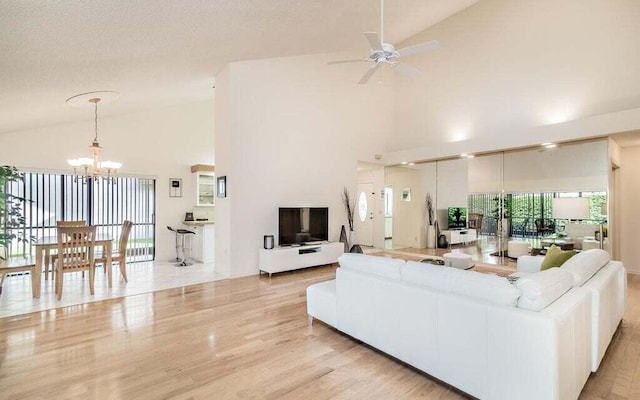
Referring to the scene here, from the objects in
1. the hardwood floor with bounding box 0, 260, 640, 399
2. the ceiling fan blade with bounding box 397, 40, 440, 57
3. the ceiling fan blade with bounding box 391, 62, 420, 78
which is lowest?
the hardwood floor with bounding box 0, 260, 640, 399

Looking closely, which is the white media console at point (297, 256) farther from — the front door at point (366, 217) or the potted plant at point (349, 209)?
the front door at point (366, 217)

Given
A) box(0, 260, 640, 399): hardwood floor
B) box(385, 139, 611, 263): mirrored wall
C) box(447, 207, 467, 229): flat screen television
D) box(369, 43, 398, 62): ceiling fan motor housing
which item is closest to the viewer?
box(0, 260, 640, 399): hardwood floor

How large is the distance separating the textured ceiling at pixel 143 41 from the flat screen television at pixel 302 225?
9.38 ft

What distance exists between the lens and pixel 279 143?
6.22 m

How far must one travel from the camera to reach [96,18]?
260 cm

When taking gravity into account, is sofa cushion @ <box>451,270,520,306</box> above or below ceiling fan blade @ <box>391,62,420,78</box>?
below

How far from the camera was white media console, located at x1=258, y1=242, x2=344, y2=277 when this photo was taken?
5582 mm

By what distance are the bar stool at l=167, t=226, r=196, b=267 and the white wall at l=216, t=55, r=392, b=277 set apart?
4.23 ft

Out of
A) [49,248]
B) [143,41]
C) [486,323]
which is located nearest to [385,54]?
[143,41]

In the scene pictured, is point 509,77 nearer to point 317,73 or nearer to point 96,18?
point 317,73

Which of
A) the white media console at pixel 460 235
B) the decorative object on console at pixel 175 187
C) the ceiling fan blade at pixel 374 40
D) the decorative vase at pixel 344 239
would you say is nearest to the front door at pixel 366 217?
the decorative vase at pixel 344 239

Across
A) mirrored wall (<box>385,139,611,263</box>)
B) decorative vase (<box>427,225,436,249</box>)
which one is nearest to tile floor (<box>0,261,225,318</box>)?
decorative vase (<box>427,225,436,249</box>)

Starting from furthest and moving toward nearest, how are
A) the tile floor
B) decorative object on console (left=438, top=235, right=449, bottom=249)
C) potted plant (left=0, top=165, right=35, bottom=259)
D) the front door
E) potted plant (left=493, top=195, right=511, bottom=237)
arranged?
the front door, decorative object on console (left=438, top=235, right=449, bottom=249), potted plant (left=493, top=195, right=511, bottom=237), potted plant (left=0, top=165, right=35, bottom=259), the tile floor

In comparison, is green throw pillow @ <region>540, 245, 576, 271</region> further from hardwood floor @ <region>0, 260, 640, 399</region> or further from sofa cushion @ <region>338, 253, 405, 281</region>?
sofa cushion @ <region>338, 253, 405, 281</region>
